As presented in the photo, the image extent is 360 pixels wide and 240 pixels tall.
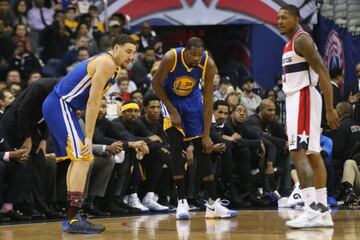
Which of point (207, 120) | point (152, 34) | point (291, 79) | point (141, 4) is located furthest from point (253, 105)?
point (291, 79)

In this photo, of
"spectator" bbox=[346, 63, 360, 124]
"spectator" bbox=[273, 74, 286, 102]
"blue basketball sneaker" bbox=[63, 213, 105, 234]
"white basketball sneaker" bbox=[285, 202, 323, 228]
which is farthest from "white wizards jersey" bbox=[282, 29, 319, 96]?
"spectator" bbox=[273, 74, 286, 102]

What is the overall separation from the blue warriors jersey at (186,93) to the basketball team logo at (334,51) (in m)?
6.61

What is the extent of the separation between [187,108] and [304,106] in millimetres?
1874

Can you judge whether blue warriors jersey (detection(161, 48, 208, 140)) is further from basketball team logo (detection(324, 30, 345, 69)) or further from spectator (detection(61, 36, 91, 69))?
basketball team logo (detection(324, 30, 345, 69))

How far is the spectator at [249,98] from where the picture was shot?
53.2ft

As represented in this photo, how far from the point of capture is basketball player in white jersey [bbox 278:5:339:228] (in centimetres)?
875

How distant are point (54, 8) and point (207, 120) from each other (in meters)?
9.08

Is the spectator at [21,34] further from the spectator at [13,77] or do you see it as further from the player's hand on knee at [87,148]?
the player's hand on knee at [87,148]

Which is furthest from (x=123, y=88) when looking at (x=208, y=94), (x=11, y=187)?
(x=208, y=94)

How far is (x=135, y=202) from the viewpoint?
1202 cm

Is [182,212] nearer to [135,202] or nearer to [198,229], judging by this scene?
[198,229]

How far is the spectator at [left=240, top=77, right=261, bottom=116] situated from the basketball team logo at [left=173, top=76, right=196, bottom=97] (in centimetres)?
589

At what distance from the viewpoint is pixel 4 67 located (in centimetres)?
1552

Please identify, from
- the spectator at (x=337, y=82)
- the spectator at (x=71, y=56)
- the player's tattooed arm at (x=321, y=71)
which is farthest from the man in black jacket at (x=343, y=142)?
the spectator at (x=71, y=56)
